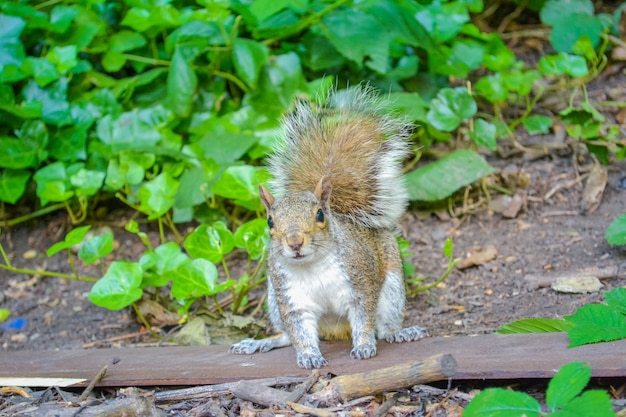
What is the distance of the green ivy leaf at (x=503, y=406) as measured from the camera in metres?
1.63

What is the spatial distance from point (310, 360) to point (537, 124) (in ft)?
6.20

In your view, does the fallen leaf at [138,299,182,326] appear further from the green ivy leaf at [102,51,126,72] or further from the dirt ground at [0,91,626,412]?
the green ivy leaf at [102,51,126,72]

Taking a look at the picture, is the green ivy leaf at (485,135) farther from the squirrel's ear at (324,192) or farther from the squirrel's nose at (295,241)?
the squirrel's nose at (295,241)

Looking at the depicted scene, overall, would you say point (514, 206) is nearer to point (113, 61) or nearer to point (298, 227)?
point (298, 227)

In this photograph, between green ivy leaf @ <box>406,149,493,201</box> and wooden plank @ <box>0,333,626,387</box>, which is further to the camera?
green ivy leaf @ <box>406,149,493,201</box>

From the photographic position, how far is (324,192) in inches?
89.1

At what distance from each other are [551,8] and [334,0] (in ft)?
4.21

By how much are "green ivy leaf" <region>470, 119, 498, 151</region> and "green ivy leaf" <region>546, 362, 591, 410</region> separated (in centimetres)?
183

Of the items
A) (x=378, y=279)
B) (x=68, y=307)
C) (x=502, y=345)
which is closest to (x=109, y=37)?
(x=68, y=307)

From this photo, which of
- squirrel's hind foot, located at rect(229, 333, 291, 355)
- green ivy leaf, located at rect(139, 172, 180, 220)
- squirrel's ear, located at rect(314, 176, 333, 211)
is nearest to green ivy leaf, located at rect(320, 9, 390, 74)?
green ivy leaf, located at rect(139, 172, 180, 220)

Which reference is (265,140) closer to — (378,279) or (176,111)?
(176,111)

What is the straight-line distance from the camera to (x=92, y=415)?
205 cm

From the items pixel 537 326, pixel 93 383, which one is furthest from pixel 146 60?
pixel 537 326

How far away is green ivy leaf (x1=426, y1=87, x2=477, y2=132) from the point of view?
11.1 ft
